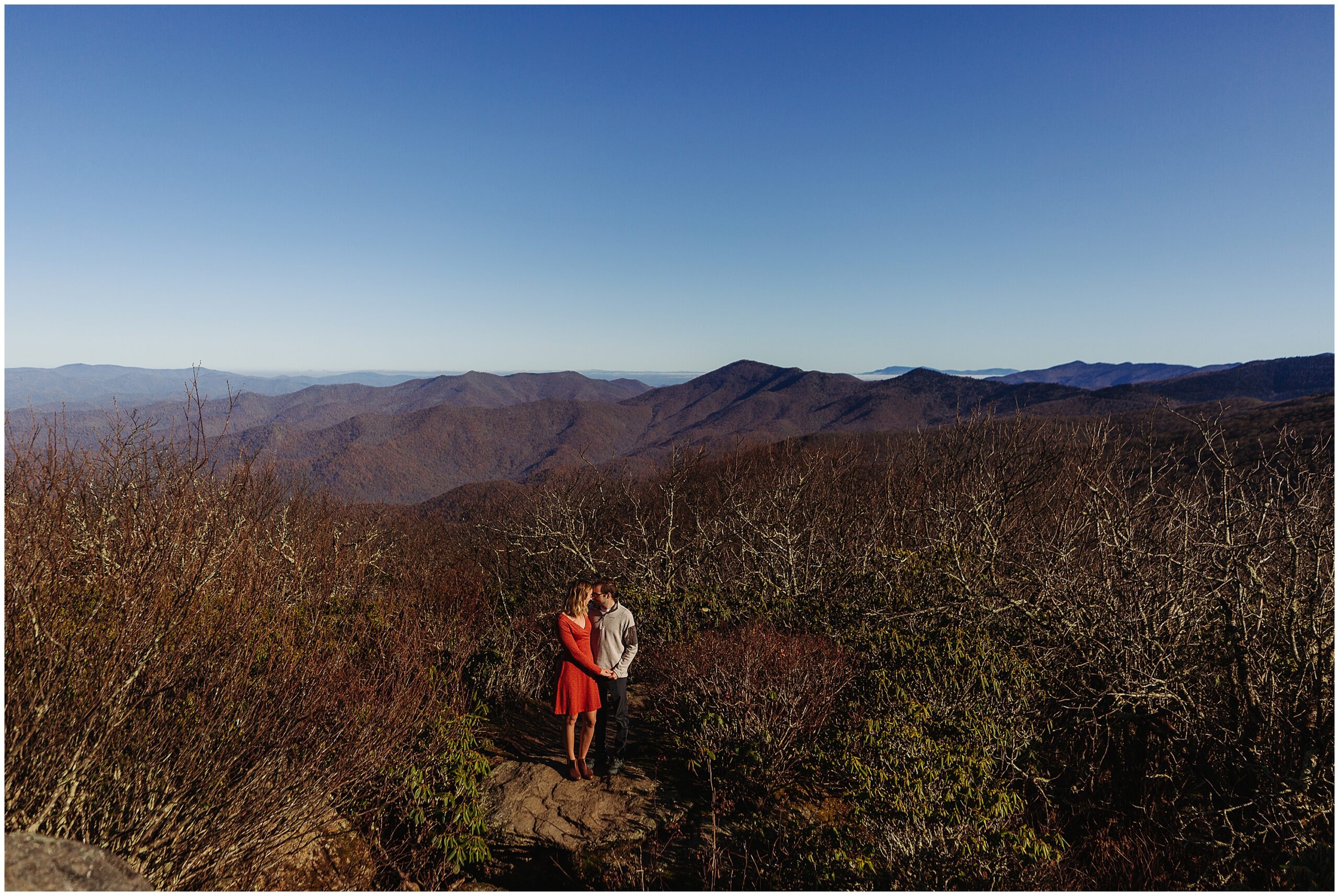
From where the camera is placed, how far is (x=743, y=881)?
3.76 meters

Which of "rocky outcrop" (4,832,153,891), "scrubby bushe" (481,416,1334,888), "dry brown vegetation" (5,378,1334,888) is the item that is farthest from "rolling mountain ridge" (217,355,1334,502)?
"rocky outcrop" (4,832,153,891)

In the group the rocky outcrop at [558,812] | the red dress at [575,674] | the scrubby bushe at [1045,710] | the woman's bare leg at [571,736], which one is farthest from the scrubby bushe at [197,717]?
the scrubby bushe at [1045,710]

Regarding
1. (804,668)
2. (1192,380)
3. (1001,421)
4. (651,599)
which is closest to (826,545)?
(651,599)

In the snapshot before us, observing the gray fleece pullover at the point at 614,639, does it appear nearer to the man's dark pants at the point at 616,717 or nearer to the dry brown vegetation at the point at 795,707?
the man's dark pants at the point at 616,717

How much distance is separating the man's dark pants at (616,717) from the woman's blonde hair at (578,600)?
0.63 meters

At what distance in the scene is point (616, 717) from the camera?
5145 millimetres

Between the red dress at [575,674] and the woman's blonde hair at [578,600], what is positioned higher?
the woman's blonde hair at [578,600]

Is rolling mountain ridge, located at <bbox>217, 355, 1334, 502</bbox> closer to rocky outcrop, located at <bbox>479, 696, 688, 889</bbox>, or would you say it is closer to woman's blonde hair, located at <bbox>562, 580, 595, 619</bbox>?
rocky outcrop, located at <bbox>479, 696, 688, 889</bbox>

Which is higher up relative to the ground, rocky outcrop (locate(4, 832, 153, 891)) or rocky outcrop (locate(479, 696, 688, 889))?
rocky outcrop (locate(4, 832, 153, 891))

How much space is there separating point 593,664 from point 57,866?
10.7 feet

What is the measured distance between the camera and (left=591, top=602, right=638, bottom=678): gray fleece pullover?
16.5ft

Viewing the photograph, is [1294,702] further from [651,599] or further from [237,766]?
[237,766]

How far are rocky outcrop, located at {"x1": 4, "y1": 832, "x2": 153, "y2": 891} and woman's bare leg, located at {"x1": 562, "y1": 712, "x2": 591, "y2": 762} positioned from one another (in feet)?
9.92

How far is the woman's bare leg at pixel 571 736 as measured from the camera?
4.96 metres
